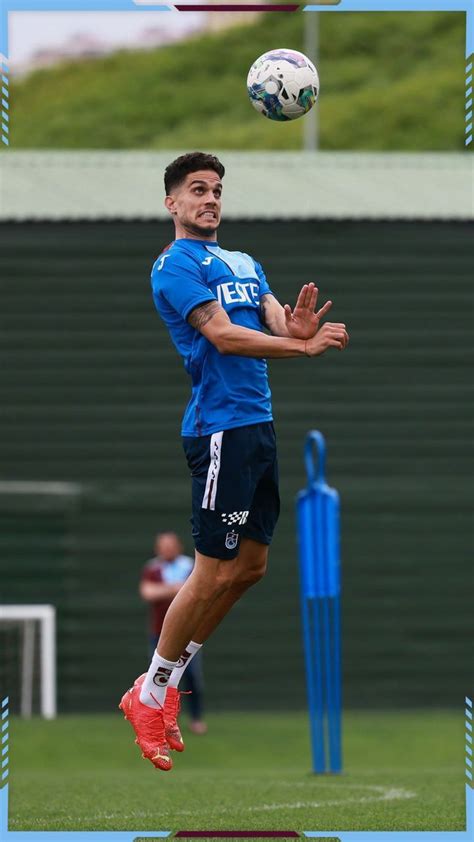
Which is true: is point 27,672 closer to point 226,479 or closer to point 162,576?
point 162,576

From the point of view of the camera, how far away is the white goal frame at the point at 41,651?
15719 millimetres

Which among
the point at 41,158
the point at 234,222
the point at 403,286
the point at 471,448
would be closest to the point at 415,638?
the point at 471,448

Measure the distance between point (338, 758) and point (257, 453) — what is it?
5.06 m

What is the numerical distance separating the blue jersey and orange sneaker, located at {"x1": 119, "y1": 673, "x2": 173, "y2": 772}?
1.28 meters

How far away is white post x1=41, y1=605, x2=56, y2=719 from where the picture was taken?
619 inches

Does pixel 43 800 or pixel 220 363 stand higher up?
pixel 220 363

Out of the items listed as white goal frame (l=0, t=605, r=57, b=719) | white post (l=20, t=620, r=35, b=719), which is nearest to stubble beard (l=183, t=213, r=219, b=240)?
white goal frame (l=0, t=605, r=57, b=719)

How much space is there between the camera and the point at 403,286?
16562mm

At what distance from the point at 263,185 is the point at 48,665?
554cm

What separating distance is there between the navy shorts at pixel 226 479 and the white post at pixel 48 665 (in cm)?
923

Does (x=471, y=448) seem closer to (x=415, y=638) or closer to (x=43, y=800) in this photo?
(x=415, y=638)

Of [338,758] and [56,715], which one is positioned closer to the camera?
[338,758]

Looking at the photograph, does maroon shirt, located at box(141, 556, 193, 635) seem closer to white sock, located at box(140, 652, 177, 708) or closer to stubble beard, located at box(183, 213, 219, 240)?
white sock, located at box(140, 652, 177, 708)

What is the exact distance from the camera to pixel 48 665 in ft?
51.6
